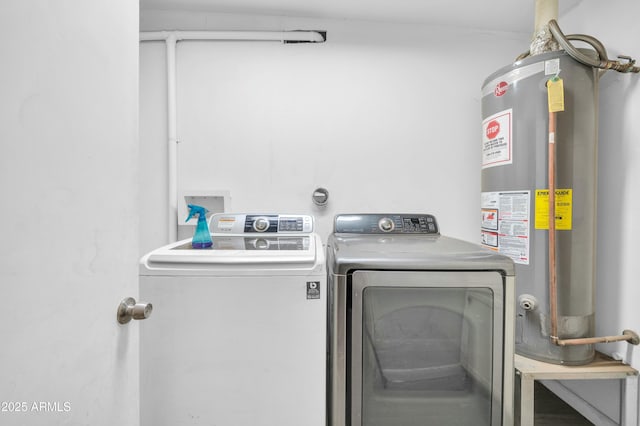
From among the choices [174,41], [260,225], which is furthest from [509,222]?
[174,41]

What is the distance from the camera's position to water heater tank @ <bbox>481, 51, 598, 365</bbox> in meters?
1.19

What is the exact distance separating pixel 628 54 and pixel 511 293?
4.11 feet

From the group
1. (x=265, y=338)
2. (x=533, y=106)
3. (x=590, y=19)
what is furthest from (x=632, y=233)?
(x=265, y=338)

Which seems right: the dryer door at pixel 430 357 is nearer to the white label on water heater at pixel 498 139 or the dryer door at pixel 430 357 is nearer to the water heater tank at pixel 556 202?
the water heater tank at pixel 556 202

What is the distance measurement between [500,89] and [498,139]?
242 mm

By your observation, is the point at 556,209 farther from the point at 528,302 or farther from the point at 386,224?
the point at 386,224

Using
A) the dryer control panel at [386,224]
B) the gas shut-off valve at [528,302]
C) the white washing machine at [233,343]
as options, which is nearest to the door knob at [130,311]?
the white washing machine at [233,343]

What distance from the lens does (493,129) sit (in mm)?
1391

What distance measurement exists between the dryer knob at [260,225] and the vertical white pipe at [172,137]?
2.03 ft

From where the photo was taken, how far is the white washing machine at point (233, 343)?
0.96 metres

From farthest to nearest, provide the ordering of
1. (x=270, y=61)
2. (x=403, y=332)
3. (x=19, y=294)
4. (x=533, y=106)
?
(x=270, y=61), (x=533, y=106), (x=403, y=332), (x=19, y=294)

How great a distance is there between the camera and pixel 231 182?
6.00ft

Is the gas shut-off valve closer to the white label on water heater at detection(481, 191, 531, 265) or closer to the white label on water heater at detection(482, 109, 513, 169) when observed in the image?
the white label on water heater at detection(481, 191, 531, 265)

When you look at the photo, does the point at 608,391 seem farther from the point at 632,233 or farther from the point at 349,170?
the point at 349,170
